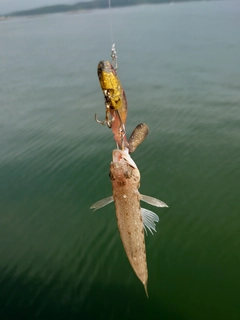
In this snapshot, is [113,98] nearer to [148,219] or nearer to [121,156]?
[121,156]

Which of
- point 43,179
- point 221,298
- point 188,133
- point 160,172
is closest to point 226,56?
point 188,133

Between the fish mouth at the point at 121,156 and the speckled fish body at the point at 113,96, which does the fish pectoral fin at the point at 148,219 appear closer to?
the fish mouth at the point at 121,156

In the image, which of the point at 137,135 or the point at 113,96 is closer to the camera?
the point at 113,96

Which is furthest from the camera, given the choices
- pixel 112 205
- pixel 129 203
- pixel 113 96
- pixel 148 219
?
pixel 112 205

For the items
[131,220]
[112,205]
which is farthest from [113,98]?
[112,205]

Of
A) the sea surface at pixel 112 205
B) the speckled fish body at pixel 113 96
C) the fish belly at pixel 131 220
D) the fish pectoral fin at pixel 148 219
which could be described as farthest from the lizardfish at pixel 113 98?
Answer: the sea surface at pixel 112 205

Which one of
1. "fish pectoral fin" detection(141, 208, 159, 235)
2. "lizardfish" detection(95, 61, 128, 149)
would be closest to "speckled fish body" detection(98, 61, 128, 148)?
"lizardfish" detection(95, 61, 128, 149)
